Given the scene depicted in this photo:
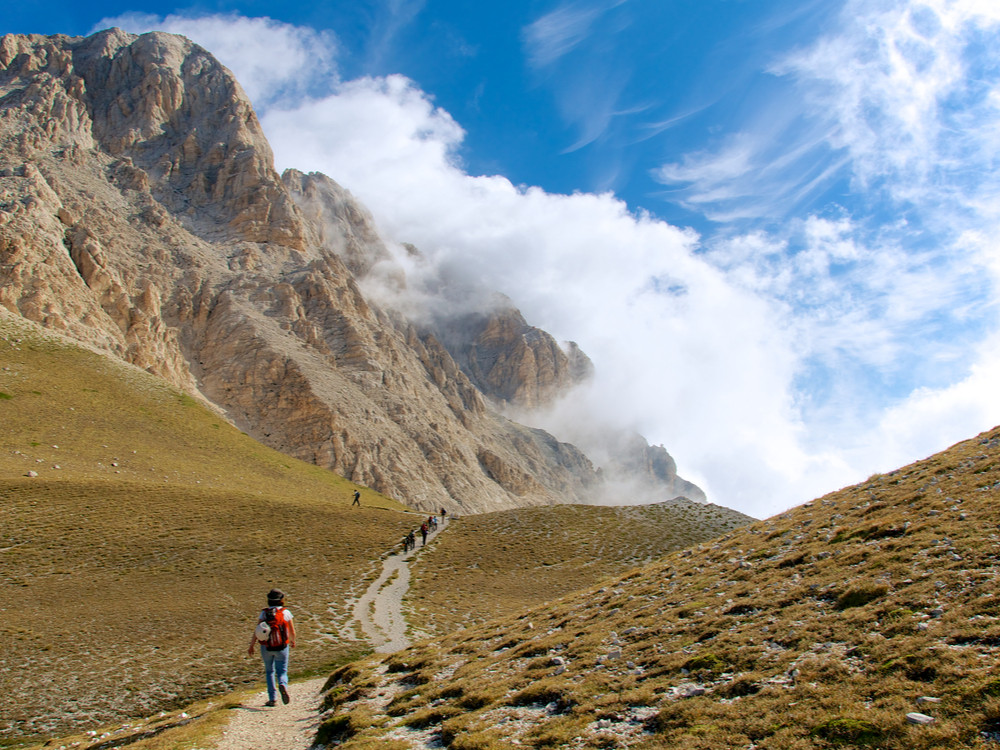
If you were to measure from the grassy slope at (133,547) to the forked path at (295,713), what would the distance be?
1.42 metres

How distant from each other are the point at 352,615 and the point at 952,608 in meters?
25.5

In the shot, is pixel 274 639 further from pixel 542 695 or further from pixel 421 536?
pixel 421 536

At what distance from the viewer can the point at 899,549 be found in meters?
13.2

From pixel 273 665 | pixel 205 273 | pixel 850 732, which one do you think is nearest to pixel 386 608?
pixel 273 665

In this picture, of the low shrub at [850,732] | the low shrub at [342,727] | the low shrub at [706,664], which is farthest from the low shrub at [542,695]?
A: the low shrub at [850,732]

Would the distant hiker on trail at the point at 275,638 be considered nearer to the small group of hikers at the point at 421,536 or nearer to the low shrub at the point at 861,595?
the low shrub at the point at 861,595

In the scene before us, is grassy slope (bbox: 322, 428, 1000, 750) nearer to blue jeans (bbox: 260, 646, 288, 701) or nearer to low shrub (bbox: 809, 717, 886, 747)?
low shrub (bbox: 809, 717, 886, 747)

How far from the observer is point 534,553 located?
44.3 m

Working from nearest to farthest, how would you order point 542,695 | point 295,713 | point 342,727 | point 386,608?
point 542,695 → point 342,727 → point 295,713 → point 386,608

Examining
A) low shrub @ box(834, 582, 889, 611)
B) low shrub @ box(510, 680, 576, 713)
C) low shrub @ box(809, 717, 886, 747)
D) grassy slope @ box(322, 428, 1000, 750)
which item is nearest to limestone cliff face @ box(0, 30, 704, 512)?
grassy slope @ box(322, 428, 1000, 750)

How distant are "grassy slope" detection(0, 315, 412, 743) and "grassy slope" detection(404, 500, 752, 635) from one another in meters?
4.36

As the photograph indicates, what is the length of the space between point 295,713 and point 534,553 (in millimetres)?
30756

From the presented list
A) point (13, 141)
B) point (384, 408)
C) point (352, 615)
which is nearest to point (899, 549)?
point (352, 615)

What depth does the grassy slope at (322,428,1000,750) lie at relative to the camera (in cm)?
761
